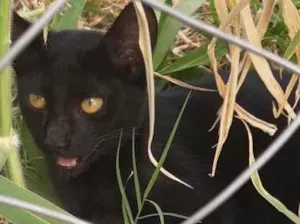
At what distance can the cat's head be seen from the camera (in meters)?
1.10

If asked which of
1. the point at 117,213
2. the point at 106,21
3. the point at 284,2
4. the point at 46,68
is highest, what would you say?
the point at 284,2

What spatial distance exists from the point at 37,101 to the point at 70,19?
296mm

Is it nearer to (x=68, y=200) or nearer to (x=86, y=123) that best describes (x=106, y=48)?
(x=86, y=123)

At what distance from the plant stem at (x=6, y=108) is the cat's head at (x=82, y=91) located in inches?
5.9

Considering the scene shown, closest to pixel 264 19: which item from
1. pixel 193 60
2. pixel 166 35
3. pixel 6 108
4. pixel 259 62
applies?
pixel 259 62

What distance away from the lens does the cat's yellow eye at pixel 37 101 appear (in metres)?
1.14

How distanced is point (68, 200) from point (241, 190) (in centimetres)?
30

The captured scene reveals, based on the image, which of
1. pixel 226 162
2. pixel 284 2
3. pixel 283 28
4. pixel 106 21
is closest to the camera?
pixel 284 2

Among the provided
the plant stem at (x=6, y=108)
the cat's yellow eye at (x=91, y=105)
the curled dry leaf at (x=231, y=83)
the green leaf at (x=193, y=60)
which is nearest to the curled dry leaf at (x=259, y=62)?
the curled dry leaf at (x=231, y=83)

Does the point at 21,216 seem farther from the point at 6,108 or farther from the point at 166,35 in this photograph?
the point at 166,35

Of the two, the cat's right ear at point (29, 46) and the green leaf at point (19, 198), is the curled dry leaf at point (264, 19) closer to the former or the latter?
the green leaf at point (19, 198)

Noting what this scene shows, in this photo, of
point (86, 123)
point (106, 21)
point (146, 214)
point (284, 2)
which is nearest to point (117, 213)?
point (146, 214)

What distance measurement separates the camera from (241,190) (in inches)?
51.8

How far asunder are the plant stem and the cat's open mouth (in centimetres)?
21
